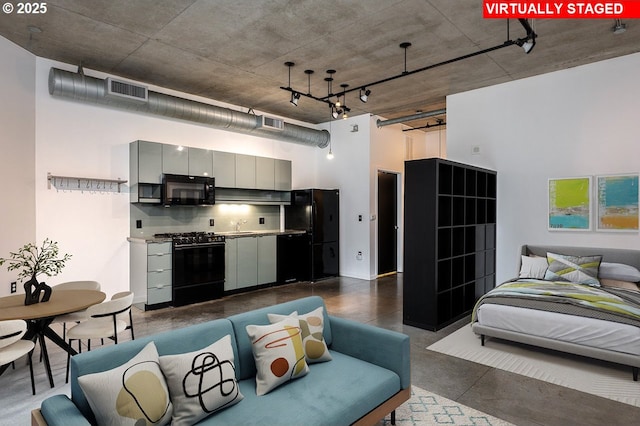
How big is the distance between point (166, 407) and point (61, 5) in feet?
12.6

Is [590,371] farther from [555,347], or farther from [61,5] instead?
[61,5]

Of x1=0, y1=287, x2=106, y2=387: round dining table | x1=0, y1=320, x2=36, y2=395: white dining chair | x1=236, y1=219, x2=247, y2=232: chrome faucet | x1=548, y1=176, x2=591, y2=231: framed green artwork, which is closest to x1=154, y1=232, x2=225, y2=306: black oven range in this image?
x1=236, y1=219, x2=247, y2=232: chrome faucet

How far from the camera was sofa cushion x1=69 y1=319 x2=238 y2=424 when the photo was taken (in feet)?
5.43

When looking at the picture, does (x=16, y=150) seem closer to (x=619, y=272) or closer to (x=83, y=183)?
(x=83, y=183)

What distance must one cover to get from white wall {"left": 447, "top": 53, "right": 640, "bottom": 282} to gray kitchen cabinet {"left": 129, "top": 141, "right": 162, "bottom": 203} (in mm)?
4875

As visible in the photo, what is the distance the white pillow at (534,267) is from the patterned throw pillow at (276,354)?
12.6ft

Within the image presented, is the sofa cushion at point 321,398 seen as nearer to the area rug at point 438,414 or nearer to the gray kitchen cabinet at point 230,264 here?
the area rug at point 438,414

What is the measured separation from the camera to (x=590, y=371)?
10.5ft

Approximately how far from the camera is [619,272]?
171 inches

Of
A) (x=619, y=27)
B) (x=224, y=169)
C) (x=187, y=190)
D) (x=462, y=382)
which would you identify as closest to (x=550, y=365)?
(x=462, y=382)

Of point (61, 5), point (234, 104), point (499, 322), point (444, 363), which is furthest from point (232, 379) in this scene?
point (234, 104)

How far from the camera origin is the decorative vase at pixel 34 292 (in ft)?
9.86

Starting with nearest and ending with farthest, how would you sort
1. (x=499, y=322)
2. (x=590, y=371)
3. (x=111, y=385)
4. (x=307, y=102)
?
(x=111, y=385) → (x=590, y=371) → (x=499, y=322) → (x=307, y=102)

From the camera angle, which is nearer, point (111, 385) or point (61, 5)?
point (111, 385)
